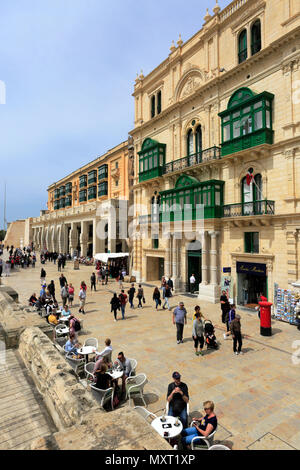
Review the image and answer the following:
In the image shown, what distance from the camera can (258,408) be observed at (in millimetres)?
6469

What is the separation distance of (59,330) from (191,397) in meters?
6.17

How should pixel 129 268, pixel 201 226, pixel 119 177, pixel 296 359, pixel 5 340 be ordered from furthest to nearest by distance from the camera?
pixel 119 177, pixel 129 268, pixel 201 226, pixel 296 359, pixel 5 340

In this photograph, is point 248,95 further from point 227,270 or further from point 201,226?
point 227,270

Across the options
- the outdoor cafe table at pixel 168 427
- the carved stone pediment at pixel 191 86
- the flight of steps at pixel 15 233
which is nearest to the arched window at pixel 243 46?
the carved stone pediment at pixel 191 86

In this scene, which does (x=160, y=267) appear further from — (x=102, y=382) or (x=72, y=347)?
(x=102, y=382)

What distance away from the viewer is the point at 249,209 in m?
17.2

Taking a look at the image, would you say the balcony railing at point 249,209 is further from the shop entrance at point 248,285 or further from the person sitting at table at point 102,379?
the person sitting at table at point 102,379

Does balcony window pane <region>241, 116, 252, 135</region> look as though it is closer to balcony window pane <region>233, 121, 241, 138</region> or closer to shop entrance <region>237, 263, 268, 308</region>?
balcony window pane <region>233, 121, 241, 138</region>

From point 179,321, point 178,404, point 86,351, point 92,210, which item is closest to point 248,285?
point 179,321

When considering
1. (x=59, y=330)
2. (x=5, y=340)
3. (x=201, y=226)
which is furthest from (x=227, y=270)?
(x=5, y=340)

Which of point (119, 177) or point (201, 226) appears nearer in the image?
point (201, 226)

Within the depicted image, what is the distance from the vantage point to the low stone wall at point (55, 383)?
4.27m

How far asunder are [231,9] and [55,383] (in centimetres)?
2439

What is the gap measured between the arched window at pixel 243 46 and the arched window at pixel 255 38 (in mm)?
556
